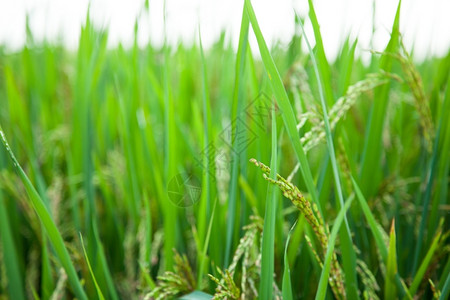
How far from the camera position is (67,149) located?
1.01 meters

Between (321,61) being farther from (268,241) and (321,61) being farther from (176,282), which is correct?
(176,282)

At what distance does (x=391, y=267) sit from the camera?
52 centimetres

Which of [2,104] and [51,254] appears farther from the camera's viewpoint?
[2,104]

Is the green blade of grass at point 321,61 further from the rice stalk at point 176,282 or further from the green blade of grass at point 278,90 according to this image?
the rice stalk at point 176,282

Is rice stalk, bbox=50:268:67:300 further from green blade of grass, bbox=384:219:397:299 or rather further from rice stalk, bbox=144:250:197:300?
green blade of grass, bbox=384:219:397:299

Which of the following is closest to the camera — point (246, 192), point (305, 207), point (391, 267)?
point (305, 207)

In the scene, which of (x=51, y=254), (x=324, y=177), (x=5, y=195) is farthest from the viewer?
(x=5, y=195)

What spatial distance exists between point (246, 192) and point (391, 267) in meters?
0.24

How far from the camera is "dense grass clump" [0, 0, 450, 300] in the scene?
48cm

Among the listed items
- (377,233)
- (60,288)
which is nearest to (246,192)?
(377,233)

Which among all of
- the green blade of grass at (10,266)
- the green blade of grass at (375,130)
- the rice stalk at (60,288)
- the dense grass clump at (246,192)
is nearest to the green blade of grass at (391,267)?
the dense grass clump at (246,192)

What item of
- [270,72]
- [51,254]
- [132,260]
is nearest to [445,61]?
[270,72]

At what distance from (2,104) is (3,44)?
1.42ft

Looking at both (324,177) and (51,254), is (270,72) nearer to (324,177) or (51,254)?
(324,177)
